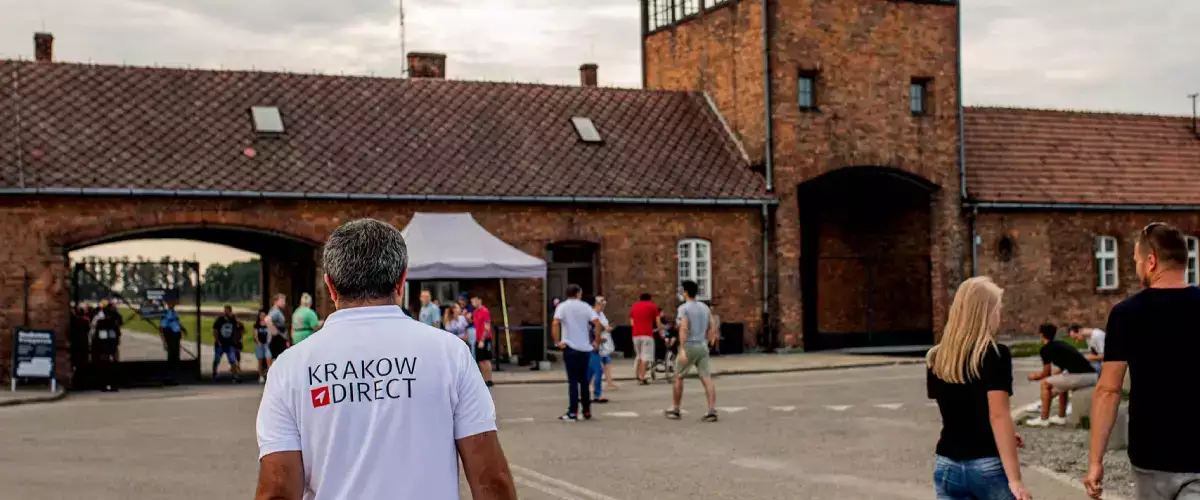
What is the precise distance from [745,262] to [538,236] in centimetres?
504

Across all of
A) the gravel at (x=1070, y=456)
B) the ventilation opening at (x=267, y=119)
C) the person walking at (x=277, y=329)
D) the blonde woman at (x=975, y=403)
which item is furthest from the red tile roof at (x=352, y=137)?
the blonde woman at (x=975, y=403)

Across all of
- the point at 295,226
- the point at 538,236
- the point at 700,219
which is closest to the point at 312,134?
the point at 295,226

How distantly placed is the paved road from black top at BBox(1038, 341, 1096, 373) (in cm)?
153

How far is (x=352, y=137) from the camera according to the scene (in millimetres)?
28078

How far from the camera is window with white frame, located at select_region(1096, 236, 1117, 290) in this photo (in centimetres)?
3472

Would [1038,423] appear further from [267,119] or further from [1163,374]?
[267,119]

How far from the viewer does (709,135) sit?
3181cm

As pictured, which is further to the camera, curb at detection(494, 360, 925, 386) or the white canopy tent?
the white canopy tent

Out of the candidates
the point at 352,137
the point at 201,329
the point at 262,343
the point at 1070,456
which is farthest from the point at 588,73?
the point at 1070,456

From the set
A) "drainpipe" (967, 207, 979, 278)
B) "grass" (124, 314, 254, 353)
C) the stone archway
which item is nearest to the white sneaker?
"drainpipe" (967, 207, 979, 278)

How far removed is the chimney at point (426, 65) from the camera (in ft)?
109

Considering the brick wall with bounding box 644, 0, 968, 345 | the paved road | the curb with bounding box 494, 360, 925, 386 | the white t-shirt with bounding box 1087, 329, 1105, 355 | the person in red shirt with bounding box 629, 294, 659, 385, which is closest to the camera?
the paved road

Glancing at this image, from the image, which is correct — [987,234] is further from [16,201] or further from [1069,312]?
[16,201]

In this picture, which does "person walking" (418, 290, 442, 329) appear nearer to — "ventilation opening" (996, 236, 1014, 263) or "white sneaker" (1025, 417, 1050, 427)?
"white sneaker" (1025, 417, 1050, 427)
